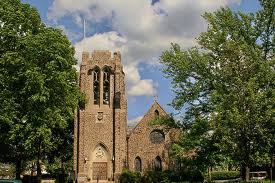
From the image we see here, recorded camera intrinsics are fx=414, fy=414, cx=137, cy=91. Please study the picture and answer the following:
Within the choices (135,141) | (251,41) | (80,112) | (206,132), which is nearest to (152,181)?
(135,141)

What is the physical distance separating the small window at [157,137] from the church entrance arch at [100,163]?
5.80m

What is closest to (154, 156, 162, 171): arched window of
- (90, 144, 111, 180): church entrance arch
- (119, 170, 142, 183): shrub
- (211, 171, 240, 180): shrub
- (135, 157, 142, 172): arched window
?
(135, 157, 142, 172): arched window

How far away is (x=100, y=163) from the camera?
43.6 meters

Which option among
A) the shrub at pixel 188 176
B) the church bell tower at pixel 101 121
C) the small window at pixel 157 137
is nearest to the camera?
the shrub at pixel 188 176

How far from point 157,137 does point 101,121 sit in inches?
269

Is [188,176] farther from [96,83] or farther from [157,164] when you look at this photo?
[96,83]

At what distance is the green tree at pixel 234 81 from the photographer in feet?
65.0

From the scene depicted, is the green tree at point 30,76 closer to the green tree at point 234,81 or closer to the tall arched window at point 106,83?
the green tree at point 234,81

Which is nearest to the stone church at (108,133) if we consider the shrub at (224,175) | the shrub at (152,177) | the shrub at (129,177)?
the shrub at (129,177)

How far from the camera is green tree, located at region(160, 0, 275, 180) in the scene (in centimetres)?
1980

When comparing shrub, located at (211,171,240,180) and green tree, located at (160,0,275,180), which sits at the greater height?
green tree, located at (160,0,275,180)

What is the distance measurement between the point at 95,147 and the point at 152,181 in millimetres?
7916

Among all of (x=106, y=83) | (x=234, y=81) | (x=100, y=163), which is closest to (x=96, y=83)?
(x=106, y=83)

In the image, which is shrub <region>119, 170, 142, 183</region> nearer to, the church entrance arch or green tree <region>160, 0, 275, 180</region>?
the church entrance arch
